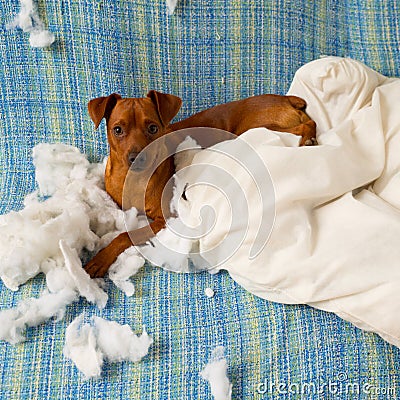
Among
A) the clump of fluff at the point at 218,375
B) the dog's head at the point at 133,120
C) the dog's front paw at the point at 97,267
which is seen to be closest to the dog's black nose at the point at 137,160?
the dog's head at the point at 133,120

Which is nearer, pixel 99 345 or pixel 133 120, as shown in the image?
pixel 99 345

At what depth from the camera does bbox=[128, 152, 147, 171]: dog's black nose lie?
5.56ft

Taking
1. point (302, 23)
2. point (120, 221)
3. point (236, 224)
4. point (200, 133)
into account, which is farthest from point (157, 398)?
point (302, 23)

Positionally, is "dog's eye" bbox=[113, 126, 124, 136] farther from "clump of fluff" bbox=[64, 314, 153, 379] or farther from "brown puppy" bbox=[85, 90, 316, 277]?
"clump of fluff" bbox=[64, 314, 153, 379]

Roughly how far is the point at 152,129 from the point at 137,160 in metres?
0.14

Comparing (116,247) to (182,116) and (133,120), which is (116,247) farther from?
(182,116)

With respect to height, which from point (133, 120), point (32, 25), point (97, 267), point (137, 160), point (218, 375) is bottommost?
point (218, 375)

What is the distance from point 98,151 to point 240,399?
1.13m

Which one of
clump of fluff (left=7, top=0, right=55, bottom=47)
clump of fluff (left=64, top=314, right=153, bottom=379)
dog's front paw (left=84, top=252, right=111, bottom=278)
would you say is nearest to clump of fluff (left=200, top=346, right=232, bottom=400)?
clump of fluff (left=64, top=314, right=153, bottom=379)

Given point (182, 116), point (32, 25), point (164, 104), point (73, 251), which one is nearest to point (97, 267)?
point (73, 251)

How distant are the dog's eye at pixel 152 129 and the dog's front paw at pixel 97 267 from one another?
45cm

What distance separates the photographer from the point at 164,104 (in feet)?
5.94

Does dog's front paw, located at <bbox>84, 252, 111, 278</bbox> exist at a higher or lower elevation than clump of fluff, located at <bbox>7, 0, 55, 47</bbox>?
lower

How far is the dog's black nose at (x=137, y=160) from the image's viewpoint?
1.70 meters
